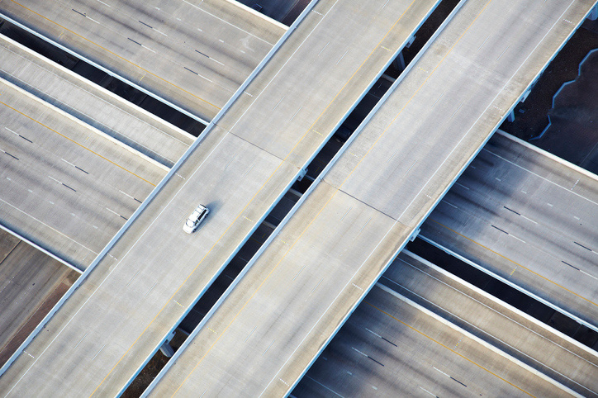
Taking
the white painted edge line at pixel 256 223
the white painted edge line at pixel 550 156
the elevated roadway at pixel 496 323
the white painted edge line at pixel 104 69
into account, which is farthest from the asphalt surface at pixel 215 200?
the elevated roadway at pixel 496 323

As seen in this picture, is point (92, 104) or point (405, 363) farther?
point (92, 104)

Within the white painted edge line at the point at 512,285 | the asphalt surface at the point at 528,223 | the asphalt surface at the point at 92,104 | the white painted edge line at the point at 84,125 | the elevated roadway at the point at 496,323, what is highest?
the asphalt surface at the point at 528,223

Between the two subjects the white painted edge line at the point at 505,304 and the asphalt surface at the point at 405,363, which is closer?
the white painted edge line at the point at 505,304

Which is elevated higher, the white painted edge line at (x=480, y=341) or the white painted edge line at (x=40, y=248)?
the white painted edge line at (x=480, y=341)

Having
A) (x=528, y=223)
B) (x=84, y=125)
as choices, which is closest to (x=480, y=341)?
(x=528, y=223)

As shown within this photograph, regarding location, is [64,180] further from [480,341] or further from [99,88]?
[480,341]

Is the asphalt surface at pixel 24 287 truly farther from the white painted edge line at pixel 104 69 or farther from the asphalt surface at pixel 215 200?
the white painted edge line at pixel 104 69

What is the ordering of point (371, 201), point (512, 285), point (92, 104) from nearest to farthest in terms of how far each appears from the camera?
point (512, 285)
point (371, 201)
point (92, 104)
